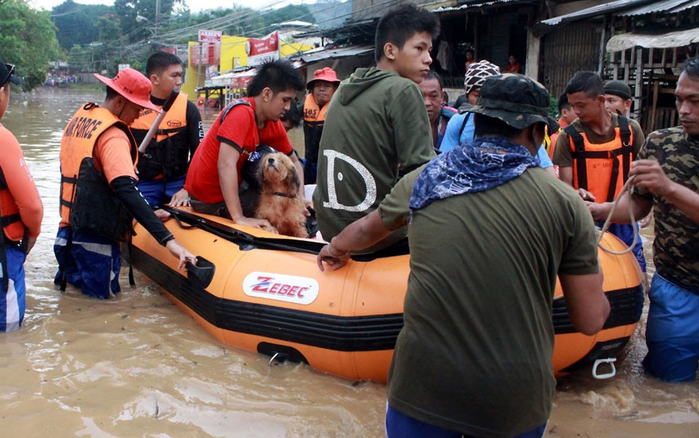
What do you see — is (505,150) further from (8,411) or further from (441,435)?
(8,411)

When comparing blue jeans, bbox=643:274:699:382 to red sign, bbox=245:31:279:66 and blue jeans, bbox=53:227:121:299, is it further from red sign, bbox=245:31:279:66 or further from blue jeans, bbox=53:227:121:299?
red sign, bbox=245:31:279:66

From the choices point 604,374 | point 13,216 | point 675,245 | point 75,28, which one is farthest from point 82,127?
A: point 75,28

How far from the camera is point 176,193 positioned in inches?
215

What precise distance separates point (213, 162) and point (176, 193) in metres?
0.95

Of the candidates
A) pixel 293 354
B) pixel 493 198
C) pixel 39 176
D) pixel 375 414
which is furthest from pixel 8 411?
pixel 39 176

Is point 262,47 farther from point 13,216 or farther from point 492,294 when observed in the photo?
point 492,294

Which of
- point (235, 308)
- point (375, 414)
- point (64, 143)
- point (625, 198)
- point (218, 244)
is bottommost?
point (375, 414)

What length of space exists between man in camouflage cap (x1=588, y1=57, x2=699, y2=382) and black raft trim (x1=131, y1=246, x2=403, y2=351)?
1338 millimetres

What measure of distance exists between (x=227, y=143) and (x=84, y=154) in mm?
969

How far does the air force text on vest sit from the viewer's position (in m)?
4.21

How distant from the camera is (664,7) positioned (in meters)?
10.2

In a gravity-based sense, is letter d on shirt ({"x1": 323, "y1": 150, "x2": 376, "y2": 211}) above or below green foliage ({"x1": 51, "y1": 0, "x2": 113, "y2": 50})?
below

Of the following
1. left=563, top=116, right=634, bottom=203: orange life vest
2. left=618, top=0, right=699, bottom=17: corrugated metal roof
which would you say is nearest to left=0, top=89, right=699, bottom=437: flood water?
left=563, top=116, right=634, bottom=203: orange life vest

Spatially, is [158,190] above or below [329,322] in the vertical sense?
above
